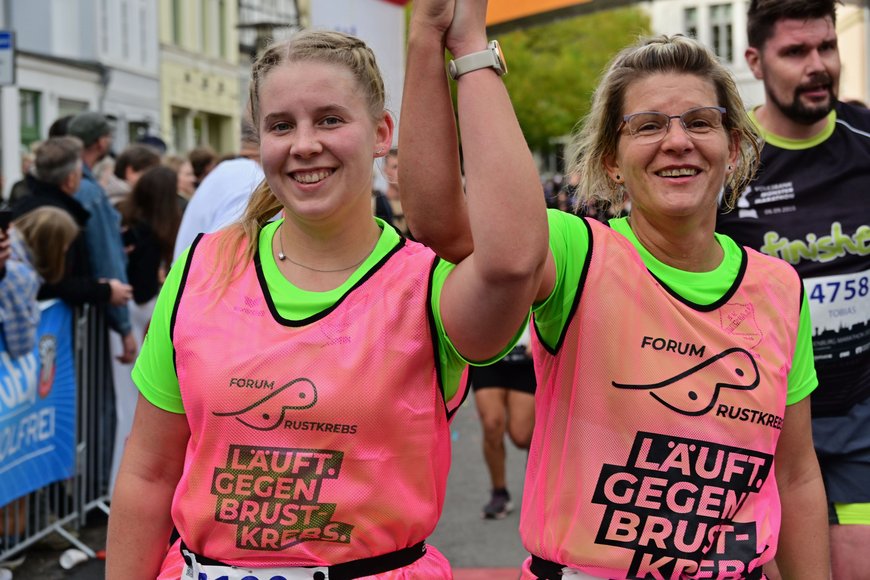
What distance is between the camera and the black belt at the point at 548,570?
247 centimetres

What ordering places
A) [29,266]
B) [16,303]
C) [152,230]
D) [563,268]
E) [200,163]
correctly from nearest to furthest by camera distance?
1. [563,268]
2. [16,303]
3. [29,266]
4. [152,230]
5. [200,163]

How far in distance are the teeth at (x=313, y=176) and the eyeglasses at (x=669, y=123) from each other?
0.70m

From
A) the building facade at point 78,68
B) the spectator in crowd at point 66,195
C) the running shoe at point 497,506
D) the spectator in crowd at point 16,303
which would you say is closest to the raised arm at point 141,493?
the spectator in crowd at point 16,303

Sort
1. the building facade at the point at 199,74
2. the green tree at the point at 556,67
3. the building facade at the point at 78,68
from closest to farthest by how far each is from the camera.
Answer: the building facade at the point at 78,68
the building facade at the point at 199,74
the green tree at the point at 556,67

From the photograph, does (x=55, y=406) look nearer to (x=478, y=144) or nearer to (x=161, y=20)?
(x=478, y=144)

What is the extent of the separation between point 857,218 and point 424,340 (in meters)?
1.82

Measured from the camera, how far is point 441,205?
2.08 m

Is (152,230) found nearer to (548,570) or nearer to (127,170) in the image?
(127,170)

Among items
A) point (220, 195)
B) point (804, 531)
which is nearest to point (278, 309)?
point (804, 531)

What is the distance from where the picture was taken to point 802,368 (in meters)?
2.66

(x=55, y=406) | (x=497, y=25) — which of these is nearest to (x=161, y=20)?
(x=497, y=25)

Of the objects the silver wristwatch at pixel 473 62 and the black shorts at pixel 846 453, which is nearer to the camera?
the silver wristwatch at pixel 473 62

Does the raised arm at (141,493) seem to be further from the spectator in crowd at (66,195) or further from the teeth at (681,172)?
the spectator in crowd at (66,195)

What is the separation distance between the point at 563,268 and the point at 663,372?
0.30 meters
